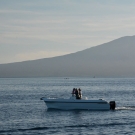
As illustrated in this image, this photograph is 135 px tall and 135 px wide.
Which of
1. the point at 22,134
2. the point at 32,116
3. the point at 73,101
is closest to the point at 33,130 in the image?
the point at 22,134

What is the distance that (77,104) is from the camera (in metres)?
43.0

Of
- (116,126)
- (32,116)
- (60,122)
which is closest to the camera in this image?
(116,126)

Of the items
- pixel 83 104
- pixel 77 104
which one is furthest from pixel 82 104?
pixel 77 104

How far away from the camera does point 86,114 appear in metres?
40.3

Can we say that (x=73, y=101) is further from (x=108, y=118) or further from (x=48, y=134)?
(x=48, y=134)

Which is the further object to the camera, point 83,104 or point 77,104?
point 77,104

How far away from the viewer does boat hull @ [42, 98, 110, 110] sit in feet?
140

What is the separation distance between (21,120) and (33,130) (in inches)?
200

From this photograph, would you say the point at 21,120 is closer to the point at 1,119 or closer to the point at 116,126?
the point at 1,119

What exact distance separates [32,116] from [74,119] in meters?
3.51

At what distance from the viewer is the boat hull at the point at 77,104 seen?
140ft

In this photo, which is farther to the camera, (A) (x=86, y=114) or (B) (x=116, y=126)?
(A) (x=86, y=114)

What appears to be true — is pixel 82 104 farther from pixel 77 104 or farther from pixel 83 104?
pixel 77 104

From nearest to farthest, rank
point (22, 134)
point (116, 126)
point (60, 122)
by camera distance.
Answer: point (22, 134) → point (116, 126) → point (60, 122)
